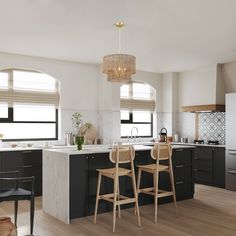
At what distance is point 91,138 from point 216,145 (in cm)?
271

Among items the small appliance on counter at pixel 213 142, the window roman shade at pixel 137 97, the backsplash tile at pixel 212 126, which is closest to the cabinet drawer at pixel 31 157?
the window roman shade at pixel 137 97

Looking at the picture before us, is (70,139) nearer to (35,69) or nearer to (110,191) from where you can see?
(35,69)

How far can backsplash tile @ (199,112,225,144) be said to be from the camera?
7234 mm

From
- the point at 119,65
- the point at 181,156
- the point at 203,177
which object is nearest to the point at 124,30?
the point at 119,65

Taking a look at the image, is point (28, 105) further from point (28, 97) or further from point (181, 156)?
point (181, 156)

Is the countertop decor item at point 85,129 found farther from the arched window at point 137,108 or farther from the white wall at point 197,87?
the white wall at point 197,87

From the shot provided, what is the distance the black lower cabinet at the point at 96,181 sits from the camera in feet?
14.2

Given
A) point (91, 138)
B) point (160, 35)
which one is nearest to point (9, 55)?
point (91, 138)

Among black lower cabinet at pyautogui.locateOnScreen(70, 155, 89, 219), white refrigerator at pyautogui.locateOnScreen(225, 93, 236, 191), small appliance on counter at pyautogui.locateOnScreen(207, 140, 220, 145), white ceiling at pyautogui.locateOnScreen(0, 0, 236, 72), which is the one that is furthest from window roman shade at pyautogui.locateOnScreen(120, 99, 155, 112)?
black lower cabinet at pyautogui.locateOnScreen(70, 155, 89, 219)

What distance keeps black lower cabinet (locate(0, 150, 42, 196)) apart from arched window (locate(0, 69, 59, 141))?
76 cm

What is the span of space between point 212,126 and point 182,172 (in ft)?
7.49

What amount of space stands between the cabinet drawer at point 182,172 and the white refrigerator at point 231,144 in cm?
119

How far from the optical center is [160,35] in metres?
4.88

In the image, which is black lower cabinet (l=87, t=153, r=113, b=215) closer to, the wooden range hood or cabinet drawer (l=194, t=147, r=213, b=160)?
cabinet drawer (l=194, t=147, r=213, b=160)
